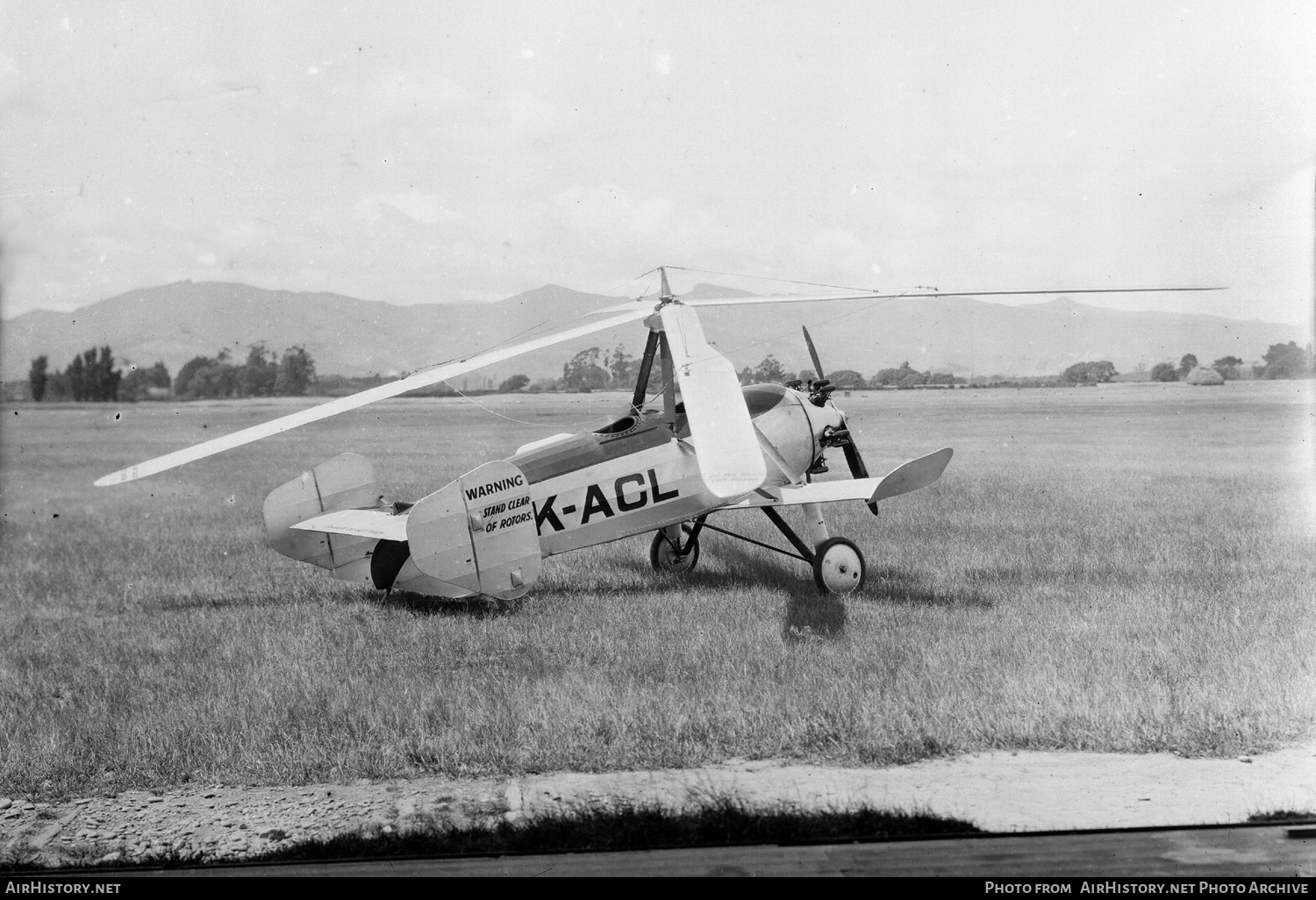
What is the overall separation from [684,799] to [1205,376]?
6.23 meters

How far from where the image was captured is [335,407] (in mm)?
4395

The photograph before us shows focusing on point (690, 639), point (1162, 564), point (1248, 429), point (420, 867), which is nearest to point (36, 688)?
point (420, 867)

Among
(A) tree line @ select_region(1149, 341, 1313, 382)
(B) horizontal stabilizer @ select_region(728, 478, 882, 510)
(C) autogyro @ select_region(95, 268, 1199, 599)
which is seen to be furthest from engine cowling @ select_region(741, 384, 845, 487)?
(A) tree line @ select_region(1149, 341, 1313, 382)

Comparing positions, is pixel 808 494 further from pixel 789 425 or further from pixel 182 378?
pixel 182 378

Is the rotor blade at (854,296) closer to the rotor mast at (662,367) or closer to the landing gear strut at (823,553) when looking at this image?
the rotor mast at (662,367)

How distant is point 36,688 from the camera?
192 inches

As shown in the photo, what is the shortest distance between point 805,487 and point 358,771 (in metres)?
3.68

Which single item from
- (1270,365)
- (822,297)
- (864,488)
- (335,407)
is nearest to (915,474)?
(864,488)

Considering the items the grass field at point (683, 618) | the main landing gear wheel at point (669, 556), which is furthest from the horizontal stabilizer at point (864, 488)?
the main landing gear wheel at point (669, 556)

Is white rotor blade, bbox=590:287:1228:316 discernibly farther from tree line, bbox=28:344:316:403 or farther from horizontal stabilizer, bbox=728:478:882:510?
tree line, bbox=28:344:316:403

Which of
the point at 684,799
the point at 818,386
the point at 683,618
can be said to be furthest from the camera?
the point at 818,386

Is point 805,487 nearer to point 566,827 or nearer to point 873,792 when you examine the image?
point 873,792

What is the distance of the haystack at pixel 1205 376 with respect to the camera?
7.36 metres

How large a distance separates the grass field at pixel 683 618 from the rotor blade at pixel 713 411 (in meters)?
1.30
